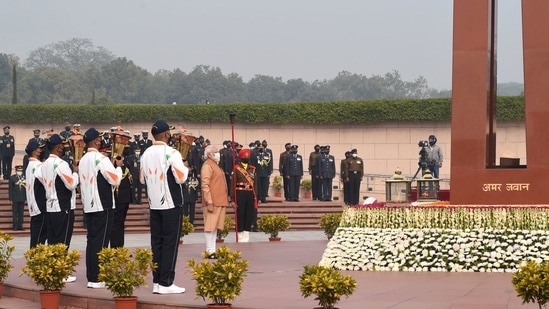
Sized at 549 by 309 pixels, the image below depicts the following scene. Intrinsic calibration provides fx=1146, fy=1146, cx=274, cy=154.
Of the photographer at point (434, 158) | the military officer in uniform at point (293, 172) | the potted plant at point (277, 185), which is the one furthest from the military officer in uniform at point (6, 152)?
the photographer at point (434, 158)

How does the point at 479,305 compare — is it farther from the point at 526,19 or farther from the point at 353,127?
the point at 353,127

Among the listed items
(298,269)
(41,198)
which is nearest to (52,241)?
(41,198)

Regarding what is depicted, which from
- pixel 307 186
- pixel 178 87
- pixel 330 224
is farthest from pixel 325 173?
pixel 178 87

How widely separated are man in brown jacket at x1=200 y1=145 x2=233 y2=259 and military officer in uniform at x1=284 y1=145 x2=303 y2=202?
12961 mm

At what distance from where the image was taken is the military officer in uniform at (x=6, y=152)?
2855 centimetres

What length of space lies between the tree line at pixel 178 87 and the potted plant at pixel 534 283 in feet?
174

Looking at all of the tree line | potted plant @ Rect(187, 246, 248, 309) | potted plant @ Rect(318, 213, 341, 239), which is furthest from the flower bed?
the tree line

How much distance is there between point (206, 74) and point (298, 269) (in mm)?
55479

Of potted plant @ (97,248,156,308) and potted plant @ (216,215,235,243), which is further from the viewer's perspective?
potted plant @ (216,215,235,243)

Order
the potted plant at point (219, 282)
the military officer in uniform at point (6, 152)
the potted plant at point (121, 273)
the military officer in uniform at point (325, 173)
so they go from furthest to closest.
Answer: the military officer in uniform at point (6, 152) < the military officer in uniform at point (325, 173) < the potted plant at point (121, 273) < the potted plant at point (219, 282)

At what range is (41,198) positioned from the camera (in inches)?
499

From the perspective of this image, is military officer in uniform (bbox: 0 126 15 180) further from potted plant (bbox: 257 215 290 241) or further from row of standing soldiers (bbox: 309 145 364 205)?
potted plant (bbox: 257 215 290 241)

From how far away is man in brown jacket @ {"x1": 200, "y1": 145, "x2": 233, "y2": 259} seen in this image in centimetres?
1462

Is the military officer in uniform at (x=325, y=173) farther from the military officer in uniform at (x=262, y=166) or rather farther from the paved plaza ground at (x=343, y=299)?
the paved plaza ground at (x=343, y=299)
